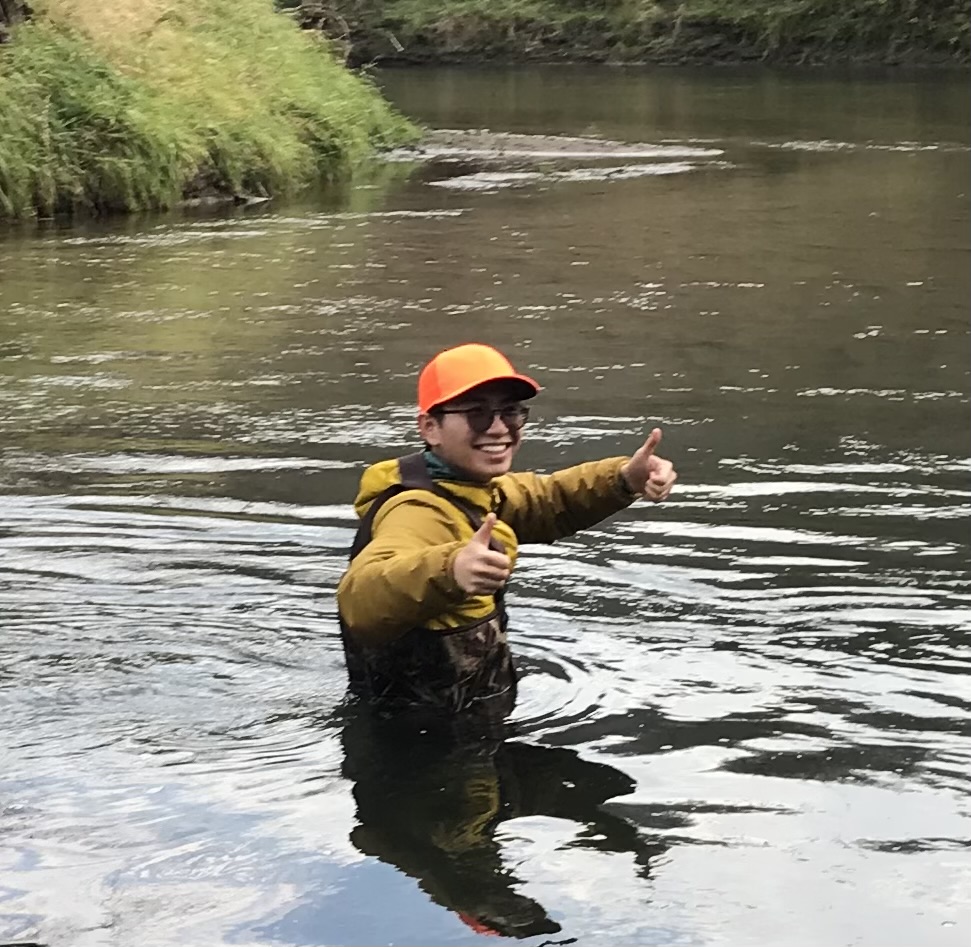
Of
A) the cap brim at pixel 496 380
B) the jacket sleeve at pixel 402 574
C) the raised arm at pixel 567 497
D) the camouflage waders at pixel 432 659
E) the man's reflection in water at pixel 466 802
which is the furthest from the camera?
the raised arm at pixel 567 497

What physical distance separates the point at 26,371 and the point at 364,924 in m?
6.98

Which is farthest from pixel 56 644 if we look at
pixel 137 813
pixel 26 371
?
pixel 26 371

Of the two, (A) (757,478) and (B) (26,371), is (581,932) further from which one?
(B) (26,371)

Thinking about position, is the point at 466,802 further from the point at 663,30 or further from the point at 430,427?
the point at 663,30

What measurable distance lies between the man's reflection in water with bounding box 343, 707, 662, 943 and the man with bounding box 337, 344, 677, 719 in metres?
0.15

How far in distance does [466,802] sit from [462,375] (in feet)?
3.51

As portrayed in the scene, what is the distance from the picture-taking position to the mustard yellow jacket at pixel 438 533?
449 centimetres

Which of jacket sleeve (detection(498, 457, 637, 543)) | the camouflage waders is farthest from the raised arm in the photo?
the camouflage waders

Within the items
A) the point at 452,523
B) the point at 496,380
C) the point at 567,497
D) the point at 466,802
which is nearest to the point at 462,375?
the point at 496,380

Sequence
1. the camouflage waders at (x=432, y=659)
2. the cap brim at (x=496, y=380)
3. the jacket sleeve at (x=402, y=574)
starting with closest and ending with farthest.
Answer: the jacket sleeve at (x=402, y=574), the cap brim at (x=496, y=380), the camouflage waders at (x=432, y=659)

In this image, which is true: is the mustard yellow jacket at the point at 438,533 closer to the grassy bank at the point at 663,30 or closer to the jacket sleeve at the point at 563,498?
the jacket sleeve at the point at 563,498

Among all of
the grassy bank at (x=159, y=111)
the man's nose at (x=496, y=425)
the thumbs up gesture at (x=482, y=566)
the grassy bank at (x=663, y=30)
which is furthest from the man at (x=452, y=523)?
the grassy bank at (x=663, y=30)

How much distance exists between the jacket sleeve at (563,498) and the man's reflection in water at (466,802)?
59cm

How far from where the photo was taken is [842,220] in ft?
53.5
